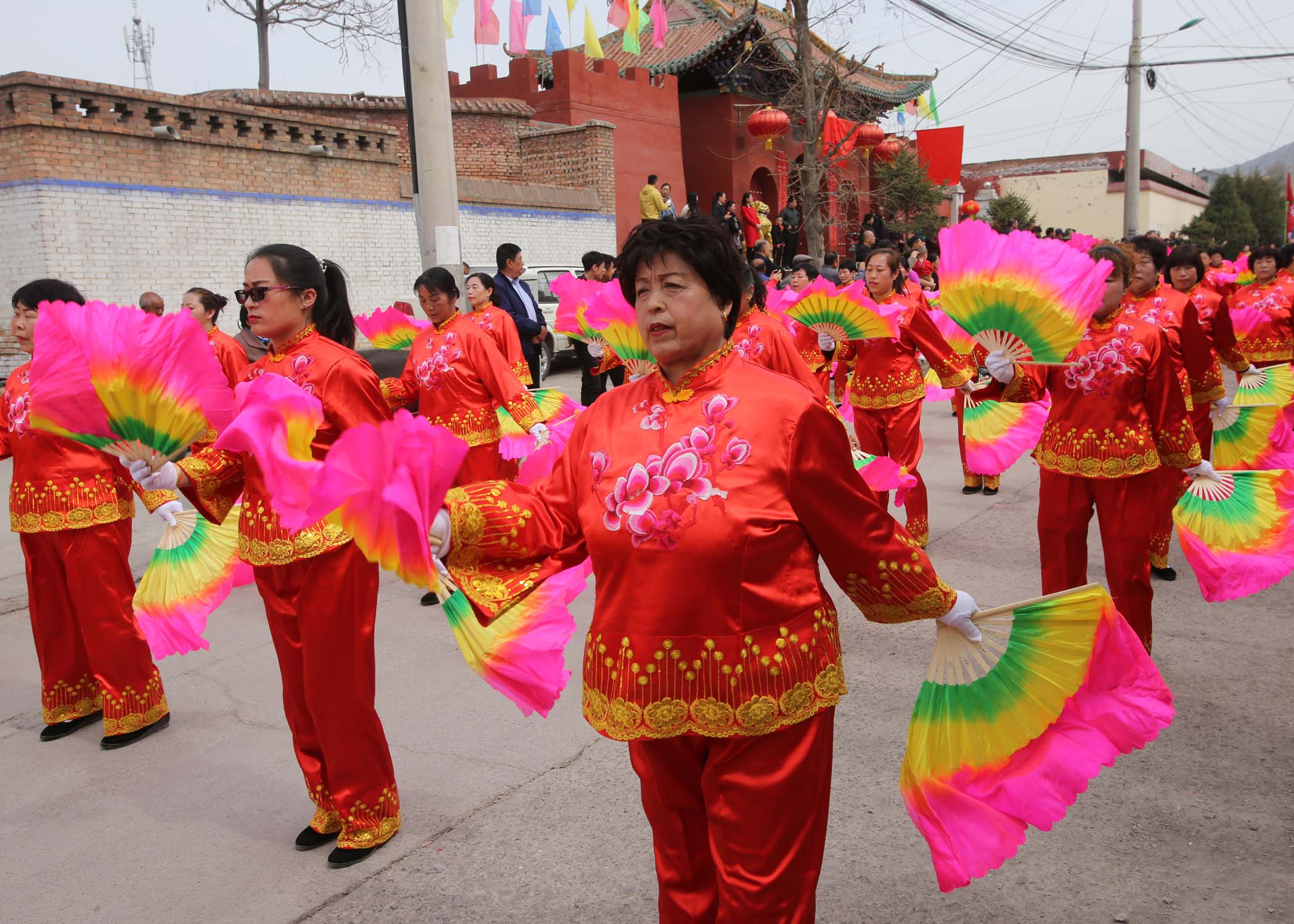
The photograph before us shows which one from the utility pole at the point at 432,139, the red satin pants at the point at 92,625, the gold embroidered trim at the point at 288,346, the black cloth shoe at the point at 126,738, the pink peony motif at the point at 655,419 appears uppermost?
the utility pole at the point at 432,139

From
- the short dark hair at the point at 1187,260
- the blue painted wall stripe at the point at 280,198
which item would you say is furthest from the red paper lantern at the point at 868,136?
the short dark hair at the point at 1187,260

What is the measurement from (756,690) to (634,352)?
3304 mm

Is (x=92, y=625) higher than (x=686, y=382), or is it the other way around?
(x=686, y=382)

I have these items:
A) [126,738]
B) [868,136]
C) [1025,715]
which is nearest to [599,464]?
[1025,715]

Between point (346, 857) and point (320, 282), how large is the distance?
5.89 ft

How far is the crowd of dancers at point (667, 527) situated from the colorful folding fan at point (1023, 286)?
0.16m

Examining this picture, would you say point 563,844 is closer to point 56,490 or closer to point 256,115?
point 56,490

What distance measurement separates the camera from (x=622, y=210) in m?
20.6

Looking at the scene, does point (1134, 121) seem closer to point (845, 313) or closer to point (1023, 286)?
point (845, 313)

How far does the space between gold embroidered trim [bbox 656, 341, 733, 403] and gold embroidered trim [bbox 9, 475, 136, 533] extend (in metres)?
3.04

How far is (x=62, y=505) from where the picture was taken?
4.14 m

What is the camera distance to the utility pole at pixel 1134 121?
73.4 feet

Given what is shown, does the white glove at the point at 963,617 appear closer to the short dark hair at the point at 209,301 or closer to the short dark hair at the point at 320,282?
the short dark hair at the point at 320,282

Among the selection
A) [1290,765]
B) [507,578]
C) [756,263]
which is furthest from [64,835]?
[756,263]
